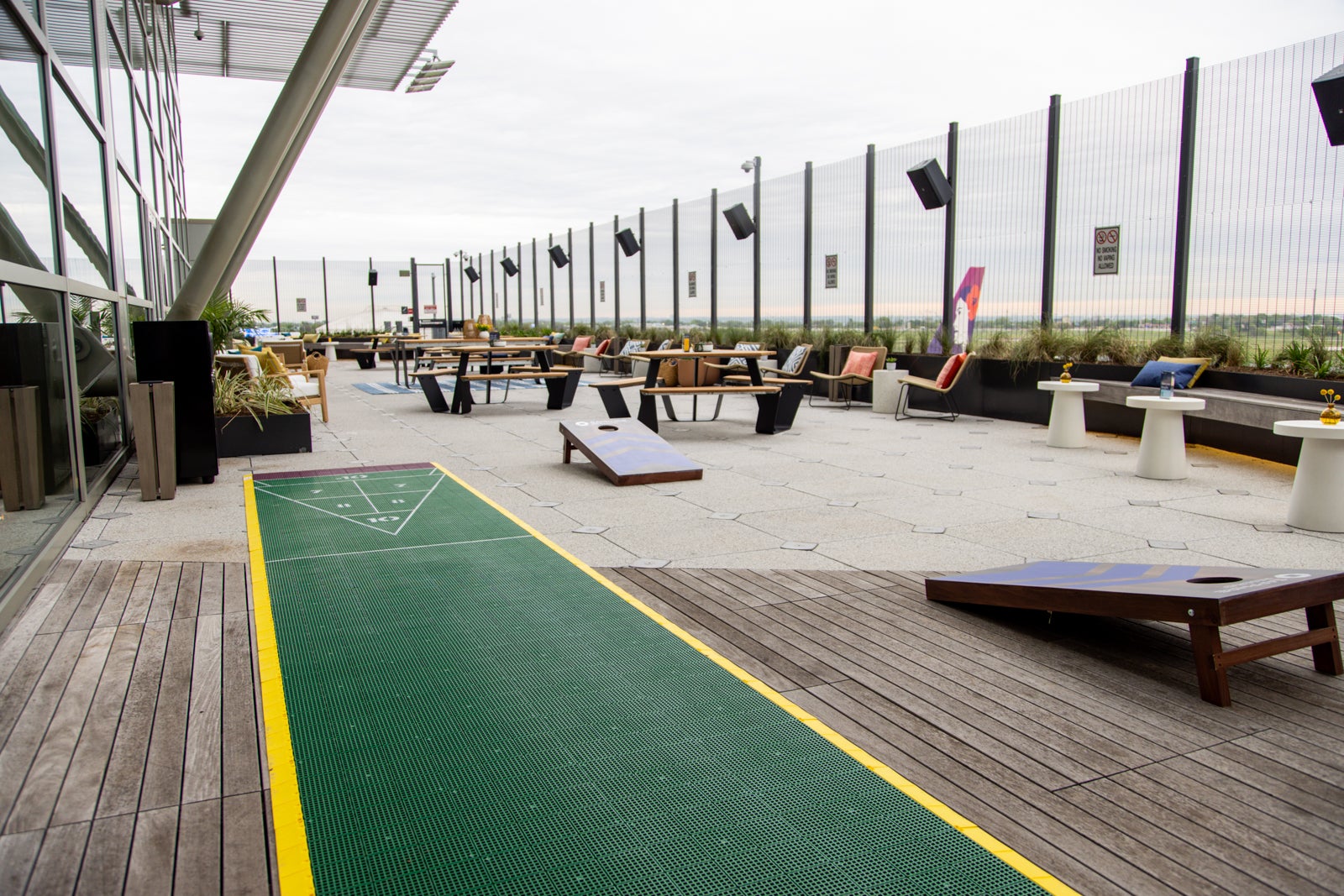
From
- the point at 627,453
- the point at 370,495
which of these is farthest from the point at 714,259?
the point at 370,495

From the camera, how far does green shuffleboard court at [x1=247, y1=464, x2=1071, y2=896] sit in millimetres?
2010

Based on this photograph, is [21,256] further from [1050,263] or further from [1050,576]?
[1050,263]

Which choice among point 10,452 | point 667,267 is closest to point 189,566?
point 10,452

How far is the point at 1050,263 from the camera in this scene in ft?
35.8

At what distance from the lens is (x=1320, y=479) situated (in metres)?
5.17

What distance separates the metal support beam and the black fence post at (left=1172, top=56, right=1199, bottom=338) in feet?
25.1

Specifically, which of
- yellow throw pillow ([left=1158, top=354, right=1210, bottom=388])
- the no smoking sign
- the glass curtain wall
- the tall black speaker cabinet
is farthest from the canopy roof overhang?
yellow throw pillow ([left=1158, top=354, right=1210, bottom=388])

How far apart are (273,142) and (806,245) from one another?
969 cm

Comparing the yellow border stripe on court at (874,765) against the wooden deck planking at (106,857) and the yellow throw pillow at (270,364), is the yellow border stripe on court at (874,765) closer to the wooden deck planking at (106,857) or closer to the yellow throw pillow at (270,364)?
the wooden deck planking at (106,857)

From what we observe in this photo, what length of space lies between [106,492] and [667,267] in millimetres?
14401

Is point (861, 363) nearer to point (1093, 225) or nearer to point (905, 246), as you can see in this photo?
point (905, 246)

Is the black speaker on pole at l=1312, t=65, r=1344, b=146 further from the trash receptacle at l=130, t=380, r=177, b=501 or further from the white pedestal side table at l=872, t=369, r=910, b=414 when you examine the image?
the trash receptacle at l=130, t=380, r=177, b=501

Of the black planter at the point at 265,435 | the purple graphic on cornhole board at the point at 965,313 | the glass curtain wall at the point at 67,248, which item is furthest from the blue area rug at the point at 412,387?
the purple graphic on cornhole board at the point at 965,313

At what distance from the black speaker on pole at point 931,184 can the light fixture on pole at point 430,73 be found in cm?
733
